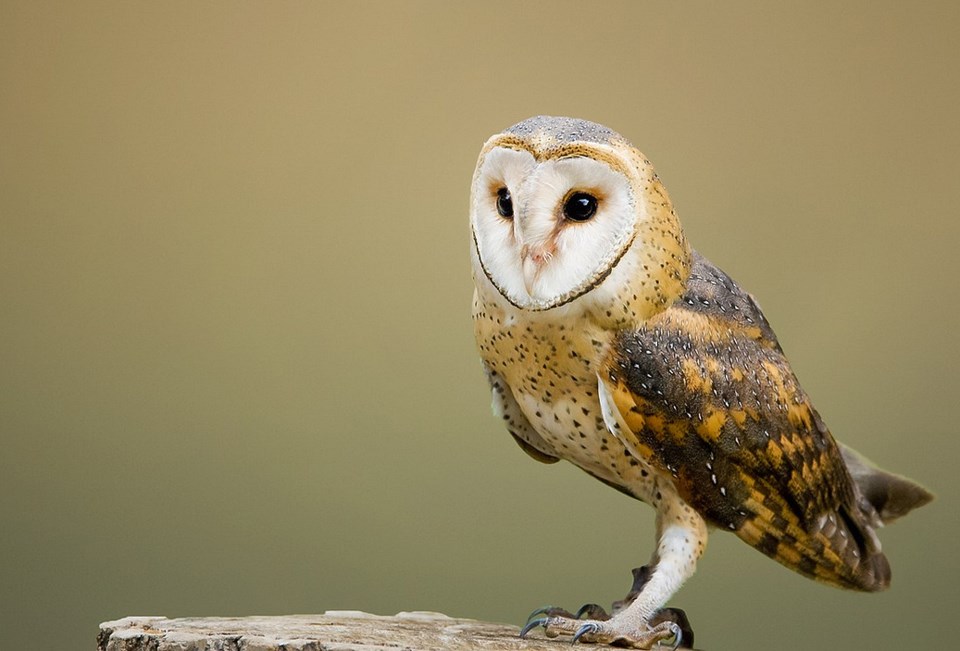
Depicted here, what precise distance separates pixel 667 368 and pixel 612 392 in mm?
87

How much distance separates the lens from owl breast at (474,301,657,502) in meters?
1.69

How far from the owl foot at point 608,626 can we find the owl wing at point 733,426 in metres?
0.17

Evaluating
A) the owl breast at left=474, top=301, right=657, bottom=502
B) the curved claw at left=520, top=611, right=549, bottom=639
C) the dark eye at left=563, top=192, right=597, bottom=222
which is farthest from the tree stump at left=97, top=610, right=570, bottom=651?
the dark eye at left=563, top=192, right=597, bottom=222

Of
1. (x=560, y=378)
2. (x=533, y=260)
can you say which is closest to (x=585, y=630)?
(x=560, y=378)

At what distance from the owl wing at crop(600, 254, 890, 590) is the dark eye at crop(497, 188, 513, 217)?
242 millimetres

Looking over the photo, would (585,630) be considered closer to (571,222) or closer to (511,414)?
(511,414)

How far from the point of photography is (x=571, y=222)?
1646mm

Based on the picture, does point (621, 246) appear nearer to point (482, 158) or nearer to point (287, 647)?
point (482, 158)

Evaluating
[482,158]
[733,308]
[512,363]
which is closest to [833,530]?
[733,308]

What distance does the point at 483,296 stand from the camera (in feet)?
5.83

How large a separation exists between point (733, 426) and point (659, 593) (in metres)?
0.27

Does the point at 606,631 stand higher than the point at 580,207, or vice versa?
the point at 580,207

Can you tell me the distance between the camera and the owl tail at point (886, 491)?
2.04 meters

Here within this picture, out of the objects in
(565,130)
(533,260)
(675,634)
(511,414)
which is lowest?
(675,634)
